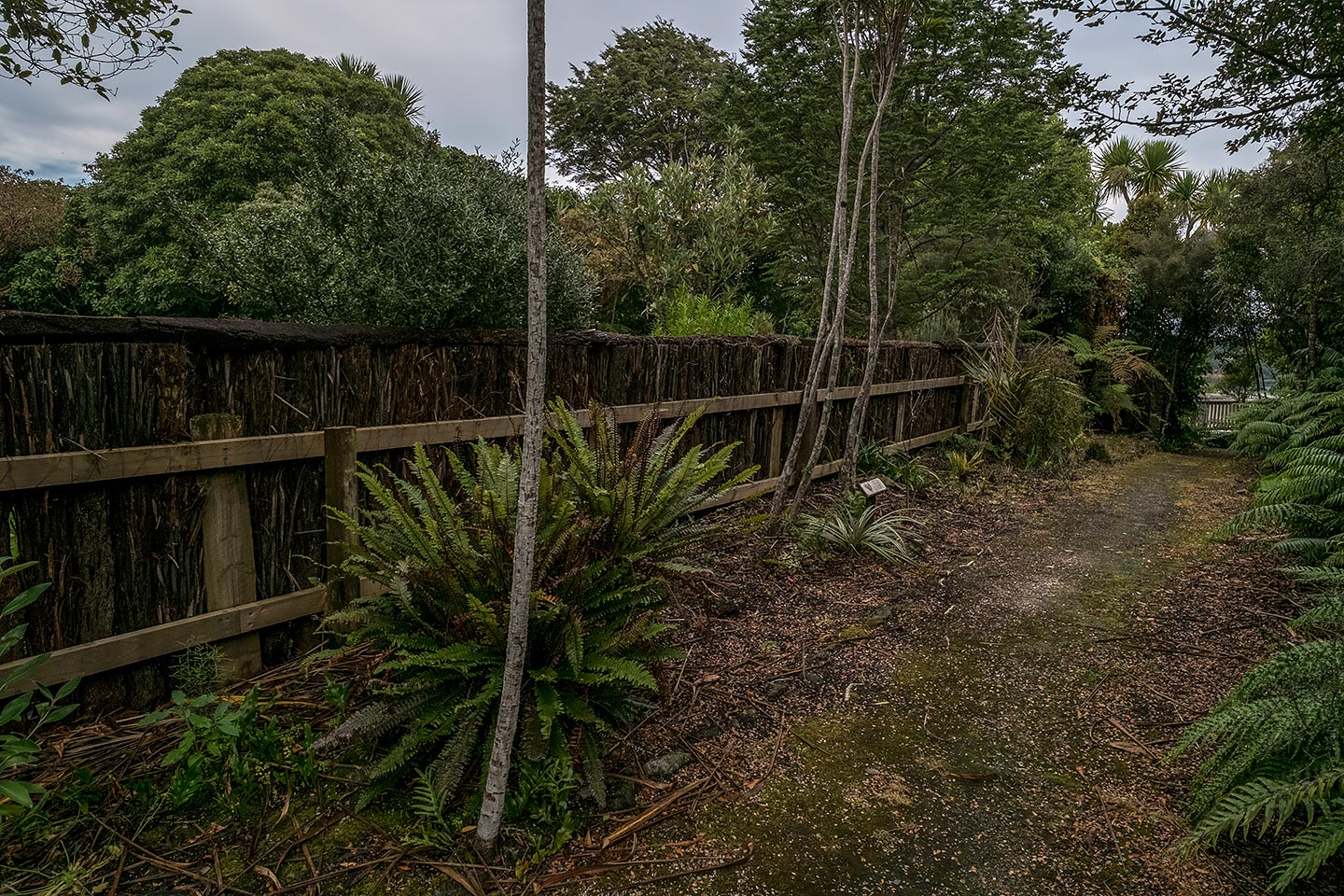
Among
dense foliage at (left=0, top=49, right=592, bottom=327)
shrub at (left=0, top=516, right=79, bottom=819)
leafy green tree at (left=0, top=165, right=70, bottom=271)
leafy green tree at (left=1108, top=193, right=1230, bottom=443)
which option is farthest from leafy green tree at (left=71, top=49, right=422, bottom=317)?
leafy green tree at (left=1108, top=193, right=1230, bottom=443)

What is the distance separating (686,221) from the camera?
9.56m

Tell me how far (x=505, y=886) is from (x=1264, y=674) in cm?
222

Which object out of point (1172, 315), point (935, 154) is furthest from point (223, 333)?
point (1172, 315)

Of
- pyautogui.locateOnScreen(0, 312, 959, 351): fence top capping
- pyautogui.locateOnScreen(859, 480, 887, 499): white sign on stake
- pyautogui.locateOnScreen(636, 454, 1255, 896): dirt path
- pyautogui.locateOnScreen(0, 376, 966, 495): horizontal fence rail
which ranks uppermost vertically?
pyautogui.locateOnScreen(0, 312, 959, 351): fence top capping

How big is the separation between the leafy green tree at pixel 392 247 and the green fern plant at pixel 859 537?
2292mm

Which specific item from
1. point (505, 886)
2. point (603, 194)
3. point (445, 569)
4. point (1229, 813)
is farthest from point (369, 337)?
point (603, 194)

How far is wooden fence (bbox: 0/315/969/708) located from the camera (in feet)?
6.84

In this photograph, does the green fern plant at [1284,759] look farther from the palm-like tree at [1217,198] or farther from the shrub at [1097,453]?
the palm-like tree at [1217,198]

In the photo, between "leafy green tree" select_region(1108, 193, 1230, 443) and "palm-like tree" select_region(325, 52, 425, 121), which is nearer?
"leafy green tree" select_region(1108, 193, 1230, 443)

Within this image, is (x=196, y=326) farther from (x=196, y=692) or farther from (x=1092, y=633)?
(x=1092, y=633)

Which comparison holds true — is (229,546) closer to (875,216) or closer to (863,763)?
(863,763)

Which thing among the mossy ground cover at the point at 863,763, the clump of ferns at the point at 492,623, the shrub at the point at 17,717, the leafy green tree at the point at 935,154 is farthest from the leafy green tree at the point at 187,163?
the mossy ground cover at the point at 863,763

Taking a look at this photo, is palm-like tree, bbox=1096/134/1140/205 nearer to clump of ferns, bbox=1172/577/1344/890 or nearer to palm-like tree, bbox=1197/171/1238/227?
palm-like tree, bbox=1197/171/1238/227

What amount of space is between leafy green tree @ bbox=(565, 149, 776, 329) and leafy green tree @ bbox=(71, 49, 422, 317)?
25.5 feet
